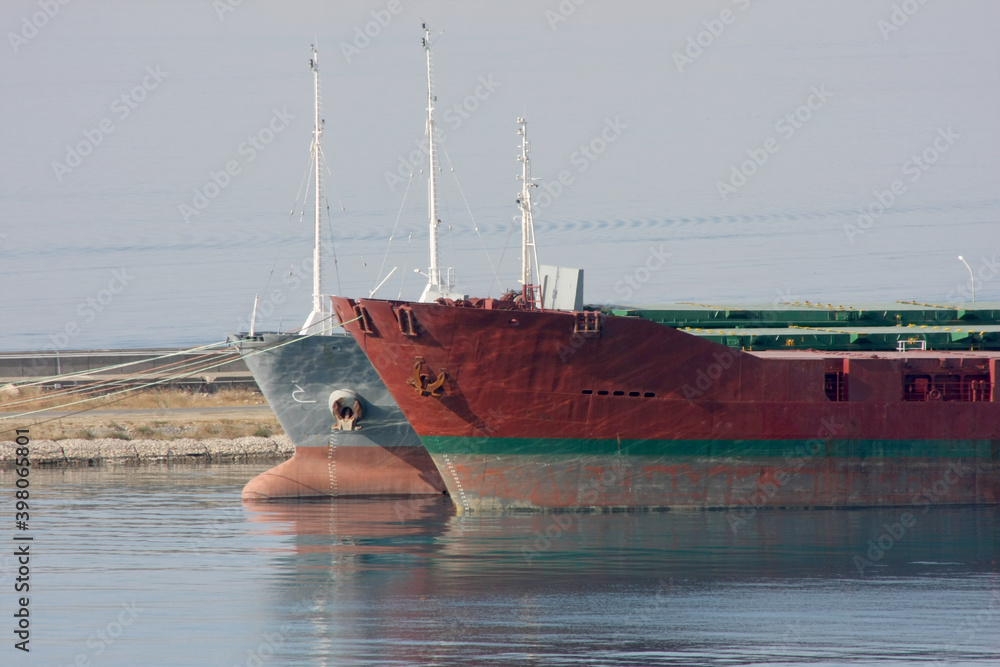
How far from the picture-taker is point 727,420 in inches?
987

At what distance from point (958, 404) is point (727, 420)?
18.8 ft

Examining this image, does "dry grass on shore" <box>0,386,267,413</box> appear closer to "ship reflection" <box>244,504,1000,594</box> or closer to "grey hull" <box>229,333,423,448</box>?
"grey hull" <box>229,333,423,448</box>

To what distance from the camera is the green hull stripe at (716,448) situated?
24562 mm

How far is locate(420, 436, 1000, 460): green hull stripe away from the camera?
24562mm

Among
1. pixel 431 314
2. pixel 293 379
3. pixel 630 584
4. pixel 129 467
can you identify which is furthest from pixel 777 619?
pixel 129 467

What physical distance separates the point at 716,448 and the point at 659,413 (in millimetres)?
1639

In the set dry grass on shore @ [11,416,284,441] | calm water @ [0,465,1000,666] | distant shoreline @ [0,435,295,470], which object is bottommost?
calm water @ [0,465,1000,666]

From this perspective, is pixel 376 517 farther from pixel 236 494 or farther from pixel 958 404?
pixel 958 404

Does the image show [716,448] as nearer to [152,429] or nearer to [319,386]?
[319,386]

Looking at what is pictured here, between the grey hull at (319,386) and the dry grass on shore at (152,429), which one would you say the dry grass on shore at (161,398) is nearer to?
the dry grass on shore at (152,429)

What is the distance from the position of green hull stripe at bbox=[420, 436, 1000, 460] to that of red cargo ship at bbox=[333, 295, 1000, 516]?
3 cm

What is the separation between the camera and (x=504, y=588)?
18.5 m

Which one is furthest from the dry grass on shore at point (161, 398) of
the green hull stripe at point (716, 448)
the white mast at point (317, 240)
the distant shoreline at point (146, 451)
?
the green hull stripe at point (716, 448)

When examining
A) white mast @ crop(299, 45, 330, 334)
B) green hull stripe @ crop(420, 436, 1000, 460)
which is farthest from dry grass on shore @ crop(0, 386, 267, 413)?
green hull stripe @ crop(420, 436, 1000, 460)
